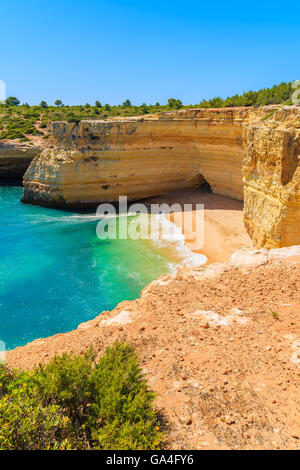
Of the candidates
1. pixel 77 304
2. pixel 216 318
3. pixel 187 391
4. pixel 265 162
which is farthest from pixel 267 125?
pixel 187 391

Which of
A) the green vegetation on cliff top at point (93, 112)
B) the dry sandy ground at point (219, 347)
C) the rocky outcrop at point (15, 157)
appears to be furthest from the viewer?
the rocky outcrop at point (15, 157)

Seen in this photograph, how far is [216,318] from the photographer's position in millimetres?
5680

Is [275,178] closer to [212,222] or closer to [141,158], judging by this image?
[212,222]

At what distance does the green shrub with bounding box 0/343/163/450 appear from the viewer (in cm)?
306

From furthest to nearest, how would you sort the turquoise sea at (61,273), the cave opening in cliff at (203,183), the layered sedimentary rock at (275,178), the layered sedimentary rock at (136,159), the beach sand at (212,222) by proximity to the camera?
the cave opening in cliff at (203,183) < the layered sedimentary rock at (136,159) < the beach sand at (212,222) < the layered sedimentary rock at (275,178) < the turquoise sea at (61,273)

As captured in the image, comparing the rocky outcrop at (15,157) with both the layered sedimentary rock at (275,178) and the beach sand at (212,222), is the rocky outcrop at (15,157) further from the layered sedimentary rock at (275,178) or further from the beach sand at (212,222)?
the layered sedimentary rock at (275,178)

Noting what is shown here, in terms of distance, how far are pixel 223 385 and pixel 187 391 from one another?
0.50 m

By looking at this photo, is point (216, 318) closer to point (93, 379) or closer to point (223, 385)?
point (223, 385)

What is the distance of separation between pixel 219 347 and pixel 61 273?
31.7 ft

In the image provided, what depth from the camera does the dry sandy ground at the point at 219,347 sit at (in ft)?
11.2

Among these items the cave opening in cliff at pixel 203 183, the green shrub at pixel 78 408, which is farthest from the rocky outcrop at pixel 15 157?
the green shrub at pixel 78 408

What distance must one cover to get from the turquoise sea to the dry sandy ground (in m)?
3.68

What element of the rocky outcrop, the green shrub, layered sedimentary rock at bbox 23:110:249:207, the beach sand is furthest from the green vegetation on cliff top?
the green shrub

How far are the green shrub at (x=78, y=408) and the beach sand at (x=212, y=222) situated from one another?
32.4 ft
